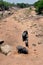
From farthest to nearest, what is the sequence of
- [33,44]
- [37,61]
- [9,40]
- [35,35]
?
1. [35,35]
2. [9,40]
3. [33,44]
4. [37,61]

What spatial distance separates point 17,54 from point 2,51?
1.82 m

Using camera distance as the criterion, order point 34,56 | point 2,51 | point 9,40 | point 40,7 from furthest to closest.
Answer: point 40,7 < point 9,40 < point 2,51 < point 34,56

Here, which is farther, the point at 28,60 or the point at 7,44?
the point at 7,44

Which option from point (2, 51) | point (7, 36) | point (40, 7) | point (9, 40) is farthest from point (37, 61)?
point (40, 7)

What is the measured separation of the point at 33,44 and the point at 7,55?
427 cm

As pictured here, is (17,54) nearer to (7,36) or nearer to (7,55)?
(7,55)

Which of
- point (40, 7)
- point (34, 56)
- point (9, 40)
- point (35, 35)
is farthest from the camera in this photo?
point (40, 7)

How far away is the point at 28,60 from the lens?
19094 millimetres

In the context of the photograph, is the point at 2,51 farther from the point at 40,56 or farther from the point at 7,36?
the point at 7,36

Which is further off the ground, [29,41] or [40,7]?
[29,41]

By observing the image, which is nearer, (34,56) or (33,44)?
(34,56)

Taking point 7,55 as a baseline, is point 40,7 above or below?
below

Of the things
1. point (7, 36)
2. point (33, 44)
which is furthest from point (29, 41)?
point (7, 36)

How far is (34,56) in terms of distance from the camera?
20.1 meters
